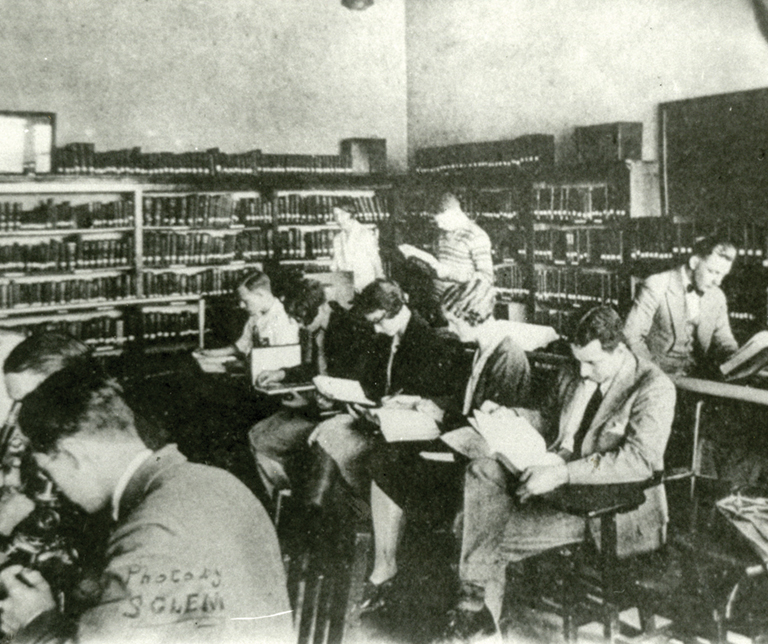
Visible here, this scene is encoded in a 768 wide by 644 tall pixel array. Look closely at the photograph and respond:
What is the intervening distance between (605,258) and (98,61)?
15.0ft

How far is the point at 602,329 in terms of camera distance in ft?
10.0

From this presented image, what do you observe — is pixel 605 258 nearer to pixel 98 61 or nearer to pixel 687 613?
pixel 687 613

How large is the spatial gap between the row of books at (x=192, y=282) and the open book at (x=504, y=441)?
163 inches

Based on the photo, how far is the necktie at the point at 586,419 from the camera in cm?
315

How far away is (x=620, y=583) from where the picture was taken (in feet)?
9.22

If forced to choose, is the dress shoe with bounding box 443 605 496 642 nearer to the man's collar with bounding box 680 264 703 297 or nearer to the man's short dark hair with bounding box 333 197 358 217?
the man's collar with bounding box 680 264 703 297

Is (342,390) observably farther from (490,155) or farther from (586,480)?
(490,155)

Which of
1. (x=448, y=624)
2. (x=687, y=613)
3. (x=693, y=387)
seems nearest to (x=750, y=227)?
(x=693, y=387)

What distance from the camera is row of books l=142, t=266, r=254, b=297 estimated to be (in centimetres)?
690

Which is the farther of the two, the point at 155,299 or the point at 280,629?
the point at 155,299

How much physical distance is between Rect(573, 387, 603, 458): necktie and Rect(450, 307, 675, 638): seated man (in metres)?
0.05

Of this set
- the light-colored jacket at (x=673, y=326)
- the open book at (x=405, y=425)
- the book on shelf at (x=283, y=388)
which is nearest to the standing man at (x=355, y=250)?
the light-colored jacket at (x=673, y=326)

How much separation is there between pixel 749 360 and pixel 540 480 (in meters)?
1.69

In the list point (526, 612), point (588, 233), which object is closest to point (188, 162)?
point (588, 233)
